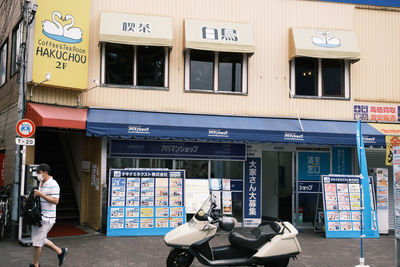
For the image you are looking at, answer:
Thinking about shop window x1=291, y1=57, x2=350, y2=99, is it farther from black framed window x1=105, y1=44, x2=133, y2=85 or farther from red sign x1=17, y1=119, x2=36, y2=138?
red sign x1=17, y1=119, x2=36, y2=138

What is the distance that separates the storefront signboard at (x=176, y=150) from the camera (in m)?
11.4

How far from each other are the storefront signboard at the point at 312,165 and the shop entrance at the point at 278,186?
44 cm

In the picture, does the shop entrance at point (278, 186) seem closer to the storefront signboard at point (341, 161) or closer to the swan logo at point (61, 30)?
the storefront signboard at point (341, 161)

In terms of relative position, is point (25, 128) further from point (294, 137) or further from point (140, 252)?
point (294, 137)

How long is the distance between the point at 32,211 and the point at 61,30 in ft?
17.7

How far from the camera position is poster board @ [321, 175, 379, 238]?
11055 mm

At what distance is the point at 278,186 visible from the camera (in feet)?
45.0

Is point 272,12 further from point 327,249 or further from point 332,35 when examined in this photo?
point 327,249

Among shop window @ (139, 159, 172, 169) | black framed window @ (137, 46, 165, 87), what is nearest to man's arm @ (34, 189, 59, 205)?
shop window @ (139, 159, 172, 169)

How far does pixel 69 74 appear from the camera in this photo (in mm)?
10680

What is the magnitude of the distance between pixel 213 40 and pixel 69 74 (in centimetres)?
403

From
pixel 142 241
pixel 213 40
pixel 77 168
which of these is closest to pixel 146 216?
pixel 142 241

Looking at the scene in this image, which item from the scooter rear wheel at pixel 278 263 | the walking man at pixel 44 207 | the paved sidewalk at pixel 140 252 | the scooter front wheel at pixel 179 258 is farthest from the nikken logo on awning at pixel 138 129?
the scooter rear wheel at pixel 278 263

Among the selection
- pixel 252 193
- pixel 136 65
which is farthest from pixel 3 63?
pixel 252 193
